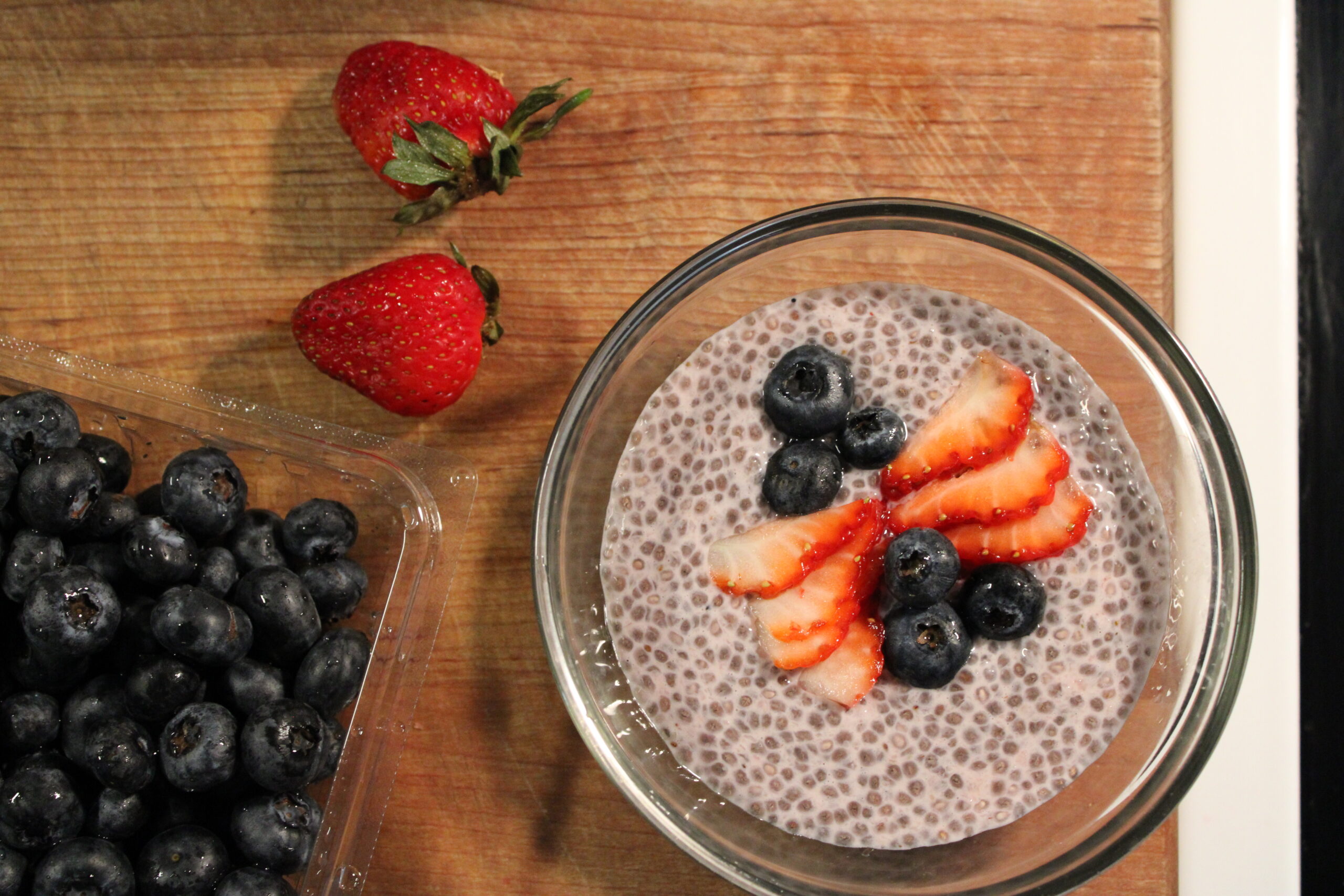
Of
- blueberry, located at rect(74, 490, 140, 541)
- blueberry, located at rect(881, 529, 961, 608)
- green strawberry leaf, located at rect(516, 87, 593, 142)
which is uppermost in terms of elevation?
green strawberry leaf, located at rect(516, 87, 593, 142)

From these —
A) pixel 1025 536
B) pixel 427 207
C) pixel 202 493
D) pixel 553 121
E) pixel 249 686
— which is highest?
pixel 553 121

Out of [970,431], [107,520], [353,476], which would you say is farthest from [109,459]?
[970,431]

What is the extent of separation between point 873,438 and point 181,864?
3.12ft

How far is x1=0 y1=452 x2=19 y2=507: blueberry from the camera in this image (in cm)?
131

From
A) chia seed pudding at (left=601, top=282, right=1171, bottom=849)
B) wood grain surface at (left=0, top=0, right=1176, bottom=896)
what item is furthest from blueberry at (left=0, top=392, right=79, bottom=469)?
chia seed pudding at (left=601, top=282, right=1171, bottom=849)

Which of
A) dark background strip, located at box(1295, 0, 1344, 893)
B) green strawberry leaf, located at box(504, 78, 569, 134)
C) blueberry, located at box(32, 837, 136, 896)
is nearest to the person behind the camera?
blueberry, located at box(32, 837, 136, 896)

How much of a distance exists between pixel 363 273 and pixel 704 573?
1.98 ft

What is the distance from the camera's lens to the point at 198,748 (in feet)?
4.10

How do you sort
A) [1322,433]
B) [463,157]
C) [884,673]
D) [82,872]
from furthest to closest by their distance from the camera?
[1322,433] < [463,157] < [884,673] < [82,872]

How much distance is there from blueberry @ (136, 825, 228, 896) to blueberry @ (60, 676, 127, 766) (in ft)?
0.48

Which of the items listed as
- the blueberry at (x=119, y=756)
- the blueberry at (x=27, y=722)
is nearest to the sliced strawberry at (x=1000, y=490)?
the blueberry at (x=119, y=756)

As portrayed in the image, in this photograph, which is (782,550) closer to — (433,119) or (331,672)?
(331,672)

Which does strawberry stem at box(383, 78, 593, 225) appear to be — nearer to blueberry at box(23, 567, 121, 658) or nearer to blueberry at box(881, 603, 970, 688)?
blueberry at box(23, 567, 121, 658)

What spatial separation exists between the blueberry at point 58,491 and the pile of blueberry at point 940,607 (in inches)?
38.0
